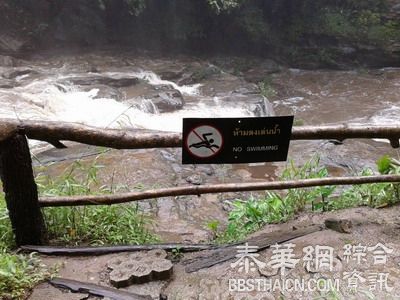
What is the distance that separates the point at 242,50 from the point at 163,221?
1161 centimetres

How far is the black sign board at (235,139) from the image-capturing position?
2357 millimetres

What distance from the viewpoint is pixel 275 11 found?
15.4 meters

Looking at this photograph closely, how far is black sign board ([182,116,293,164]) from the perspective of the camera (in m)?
2.36

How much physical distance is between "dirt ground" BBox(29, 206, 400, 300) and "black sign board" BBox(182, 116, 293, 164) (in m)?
0.61

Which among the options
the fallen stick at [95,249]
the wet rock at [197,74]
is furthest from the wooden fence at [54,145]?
the wet rock at [197,74]

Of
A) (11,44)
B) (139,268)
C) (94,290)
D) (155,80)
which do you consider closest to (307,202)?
(139,268)

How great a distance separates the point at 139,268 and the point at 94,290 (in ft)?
0.91

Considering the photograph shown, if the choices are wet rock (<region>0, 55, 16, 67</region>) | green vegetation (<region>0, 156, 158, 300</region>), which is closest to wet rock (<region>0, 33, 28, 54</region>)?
wet rock (<region>0, 55, 16, 67</region>)

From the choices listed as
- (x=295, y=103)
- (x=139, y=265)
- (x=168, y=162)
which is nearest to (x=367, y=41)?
(x=295, y=103)

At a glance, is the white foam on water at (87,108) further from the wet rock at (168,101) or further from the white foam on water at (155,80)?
the white foam on water at (155,80)

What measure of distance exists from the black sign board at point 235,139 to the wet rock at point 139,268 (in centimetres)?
60

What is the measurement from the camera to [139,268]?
7.69ft

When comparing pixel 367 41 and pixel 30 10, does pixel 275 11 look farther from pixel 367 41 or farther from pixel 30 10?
pixel 30 10

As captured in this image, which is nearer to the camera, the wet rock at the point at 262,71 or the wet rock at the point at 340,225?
the wet rock at the point at 340,225
